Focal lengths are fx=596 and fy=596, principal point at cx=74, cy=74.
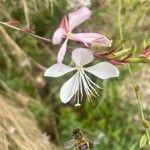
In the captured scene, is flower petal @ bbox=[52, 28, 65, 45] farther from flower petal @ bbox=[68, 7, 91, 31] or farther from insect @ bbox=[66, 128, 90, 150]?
insect @ bbox=[66, 128, 90, 150]

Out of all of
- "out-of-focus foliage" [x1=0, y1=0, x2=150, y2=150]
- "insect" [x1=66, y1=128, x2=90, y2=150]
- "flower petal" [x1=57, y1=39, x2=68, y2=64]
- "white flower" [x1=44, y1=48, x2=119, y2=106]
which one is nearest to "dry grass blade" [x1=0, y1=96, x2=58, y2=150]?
"out-of-focus foliage" [x1=0, y1=0, x2=150, y2=150]

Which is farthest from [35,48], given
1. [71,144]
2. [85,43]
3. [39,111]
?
[85,43]

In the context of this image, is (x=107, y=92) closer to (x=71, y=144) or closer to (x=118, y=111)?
(x=118, y=111)

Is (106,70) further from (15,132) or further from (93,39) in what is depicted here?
(15,132)

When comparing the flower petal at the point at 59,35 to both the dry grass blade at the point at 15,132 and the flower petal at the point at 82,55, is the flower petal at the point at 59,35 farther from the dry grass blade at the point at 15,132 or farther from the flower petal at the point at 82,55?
the dry grass blade at the point at 15,132

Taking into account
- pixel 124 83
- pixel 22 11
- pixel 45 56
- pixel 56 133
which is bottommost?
pixel 56 133

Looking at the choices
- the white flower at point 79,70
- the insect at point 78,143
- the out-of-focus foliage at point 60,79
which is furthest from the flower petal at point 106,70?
the out-of-focus foliage at point 60,79
